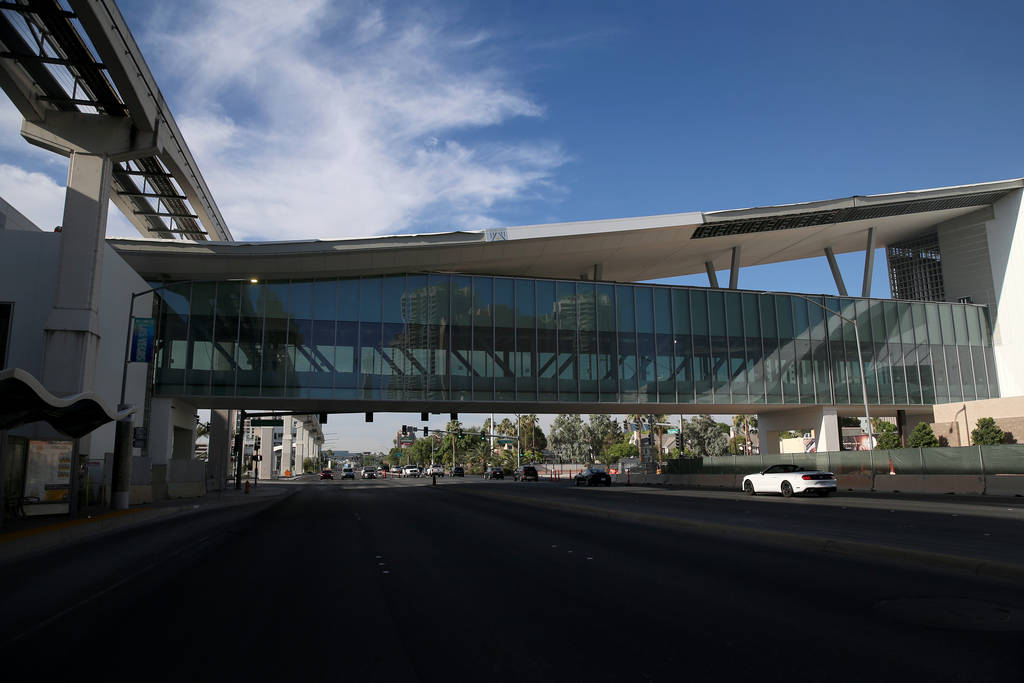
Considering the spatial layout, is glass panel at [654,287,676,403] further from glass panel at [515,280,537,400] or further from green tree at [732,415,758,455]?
green tree at [732,415,758,455]

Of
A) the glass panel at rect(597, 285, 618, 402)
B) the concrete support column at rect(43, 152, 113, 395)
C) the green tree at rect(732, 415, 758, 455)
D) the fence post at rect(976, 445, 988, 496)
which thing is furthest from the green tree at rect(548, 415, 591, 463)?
the concrete support column at rect(43, 152, 113, 395)

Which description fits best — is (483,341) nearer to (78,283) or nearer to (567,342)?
(567,342)

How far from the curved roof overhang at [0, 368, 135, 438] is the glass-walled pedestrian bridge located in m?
15.7

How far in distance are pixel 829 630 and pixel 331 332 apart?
38167 millimetres

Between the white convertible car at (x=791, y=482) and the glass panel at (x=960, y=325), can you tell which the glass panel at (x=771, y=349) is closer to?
the glass panel at (x=960, y=325)

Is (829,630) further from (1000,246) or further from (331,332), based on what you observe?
(1000,246)

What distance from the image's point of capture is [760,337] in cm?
4897

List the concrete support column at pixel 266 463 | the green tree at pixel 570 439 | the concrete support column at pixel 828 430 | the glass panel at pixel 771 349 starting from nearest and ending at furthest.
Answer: the glass panel at pixel 771 349 → the concrete support column at pixel 828 430 → the concrete support column at pixel 266 463 → the green tree at pixel 570 439

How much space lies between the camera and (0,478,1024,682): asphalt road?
18.9 ft

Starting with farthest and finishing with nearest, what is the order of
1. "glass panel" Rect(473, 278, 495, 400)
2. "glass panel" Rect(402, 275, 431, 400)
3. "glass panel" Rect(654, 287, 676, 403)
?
"glass panel" Rect(654, 287, 676, 403) → "glass panel" Rect(473, 278, 495, 400) → "glass panel" Rect(402, 275, 431, 400)

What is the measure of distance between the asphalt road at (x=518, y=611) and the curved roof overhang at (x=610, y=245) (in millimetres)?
26986

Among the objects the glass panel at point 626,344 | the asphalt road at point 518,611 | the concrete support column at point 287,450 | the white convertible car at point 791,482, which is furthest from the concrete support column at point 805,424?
the concrete support column at point 287,450

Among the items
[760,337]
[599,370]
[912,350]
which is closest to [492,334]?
[599,370]

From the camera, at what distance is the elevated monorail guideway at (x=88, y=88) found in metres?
24.4
